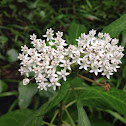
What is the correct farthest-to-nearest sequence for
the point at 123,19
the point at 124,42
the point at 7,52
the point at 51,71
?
the point at 7,52, the point at 124,42, the point at 123,19, the point at 51,71

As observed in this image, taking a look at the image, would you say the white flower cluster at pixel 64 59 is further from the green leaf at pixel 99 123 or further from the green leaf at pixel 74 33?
the green leaf at pixel 99 123

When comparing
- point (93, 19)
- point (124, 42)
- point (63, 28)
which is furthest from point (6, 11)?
point (124, 42)

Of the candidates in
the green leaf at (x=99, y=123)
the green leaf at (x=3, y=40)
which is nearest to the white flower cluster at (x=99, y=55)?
the green leaf at (x=99, y=123)

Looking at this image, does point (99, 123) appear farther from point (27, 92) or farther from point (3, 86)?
point (3, 86)

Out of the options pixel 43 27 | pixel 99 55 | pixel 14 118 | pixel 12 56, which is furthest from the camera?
pixel 43 27

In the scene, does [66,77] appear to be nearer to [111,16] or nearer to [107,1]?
[111,16]

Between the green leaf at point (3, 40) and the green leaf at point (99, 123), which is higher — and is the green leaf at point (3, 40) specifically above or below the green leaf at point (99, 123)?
above

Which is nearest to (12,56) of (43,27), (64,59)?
(43,27)

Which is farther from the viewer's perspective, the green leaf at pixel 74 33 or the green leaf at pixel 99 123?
the green leaf at pixel 99 123
